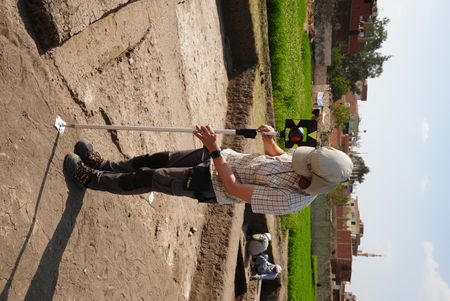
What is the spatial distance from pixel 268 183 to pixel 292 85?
7.78 metres

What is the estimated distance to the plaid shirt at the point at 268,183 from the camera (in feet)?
10.4

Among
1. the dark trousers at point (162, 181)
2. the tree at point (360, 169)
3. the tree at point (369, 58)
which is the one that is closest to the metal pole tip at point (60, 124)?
the dark trousers at point (162, 181)

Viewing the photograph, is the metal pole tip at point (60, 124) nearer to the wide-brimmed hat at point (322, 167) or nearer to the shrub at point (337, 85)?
the wide-brimmed hat at point (322, 167)

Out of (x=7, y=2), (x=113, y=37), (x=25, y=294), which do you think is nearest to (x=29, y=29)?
(x=7, y=2)

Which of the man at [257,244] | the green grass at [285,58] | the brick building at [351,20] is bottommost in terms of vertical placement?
the man at [257,244]

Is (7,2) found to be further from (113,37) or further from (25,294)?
(25,294)

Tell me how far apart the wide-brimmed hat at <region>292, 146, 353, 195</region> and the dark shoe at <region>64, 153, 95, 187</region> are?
1.36 m

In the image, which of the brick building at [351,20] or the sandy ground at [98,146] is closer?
the sandy ground at [98,146]

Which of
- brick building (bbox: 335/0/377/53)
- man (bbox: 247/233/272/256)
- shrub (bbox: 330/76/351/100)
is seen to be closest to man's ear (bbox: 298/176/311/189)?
man (bbox: 247/233/272/256)

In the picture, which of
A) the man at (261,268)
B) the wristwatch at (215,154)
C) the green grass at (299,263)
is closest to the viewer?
the wristwatch at (215,154)

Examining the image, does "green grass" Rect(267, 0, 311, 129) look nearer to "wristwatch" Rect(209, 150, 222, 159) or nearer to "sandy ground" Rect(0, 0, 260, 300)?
"sandy ground" Rect(0, 0, 260, 300)

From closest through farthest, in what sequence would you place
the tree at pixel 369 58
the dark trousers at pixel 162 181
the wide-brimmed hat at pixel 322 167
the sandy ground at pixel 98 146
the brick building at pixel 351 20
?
the sandy ground at pixel 98 146, the wide-brimmed hat at pixel 322 167, the dark trousers at pixel 162 181, the brick building at pixel 351 20, the tree at pixel 369 58

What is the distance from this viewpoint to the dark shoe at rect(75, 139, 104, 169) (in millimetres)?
3370

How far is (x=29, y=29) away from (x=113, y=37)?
1.11 metres
